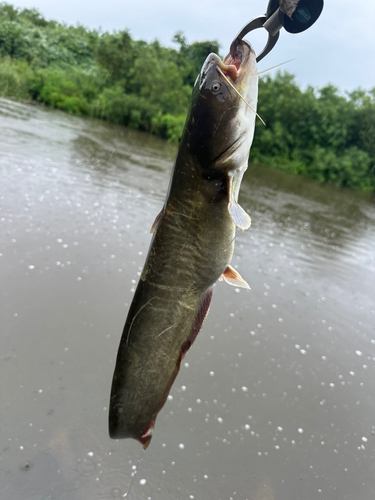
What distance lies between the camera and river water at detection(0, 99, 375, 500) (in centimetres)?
294

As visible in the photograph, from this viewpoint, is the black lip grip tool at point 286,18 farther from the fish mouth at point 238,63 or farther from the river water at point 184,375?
the river water at point 184,375

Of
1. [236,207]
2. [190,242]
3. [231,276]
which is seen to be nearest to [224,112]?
[236,207]

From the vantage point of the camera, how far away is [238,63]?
1376 millimetres

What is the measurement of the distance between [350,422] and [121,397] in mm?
3359

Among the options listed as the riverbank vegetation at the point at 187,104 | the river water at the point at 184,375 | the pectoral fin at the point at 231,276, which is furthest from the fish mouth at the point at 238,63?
the riverbank vegetation at the point at 187,104

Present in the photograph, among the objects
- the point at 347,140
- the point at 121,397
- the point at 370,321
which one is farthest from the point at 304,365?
the point at 347,140

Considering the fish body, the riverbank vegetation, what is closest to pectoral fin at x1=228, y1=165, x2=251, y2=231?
A: the fish body

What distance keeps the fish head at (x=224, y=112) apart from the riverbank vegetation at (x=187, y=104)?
29.8m

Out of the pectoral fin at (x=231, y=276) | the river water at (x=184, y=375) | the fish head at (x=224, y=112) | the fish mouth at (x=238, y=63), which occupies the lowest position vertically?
the river water at (x=184, y=375)

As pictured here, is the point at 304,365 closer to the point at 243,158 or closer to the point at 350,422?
the point at 350,422

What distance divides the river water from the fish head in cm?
268

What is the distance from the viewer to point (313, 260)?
8.62 metres

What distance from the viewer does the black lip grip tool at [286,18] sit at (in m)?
1.37

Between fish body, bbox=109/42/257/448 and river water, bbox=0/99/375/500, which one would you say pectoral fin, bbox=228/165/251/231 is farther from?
river water, bbox=0/99/375/500
